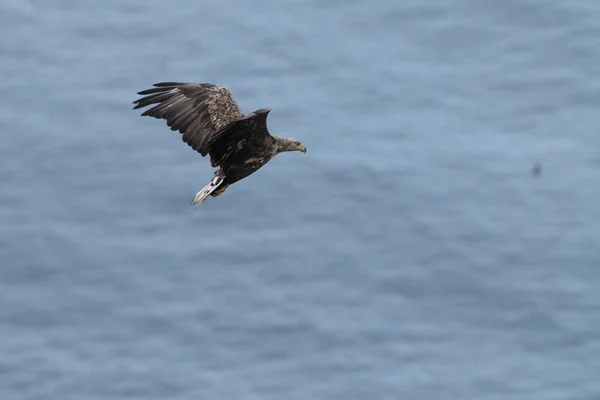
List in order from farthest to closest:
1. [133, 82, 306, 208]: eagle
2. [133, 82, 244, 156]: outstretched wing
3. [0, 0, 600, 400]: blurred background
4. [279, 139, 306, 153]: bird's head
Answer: [0, 0, 600, 400]: blurred background, [279, 139, 306, 153]: bird's head, [133, 82, 244, 156]: outstretched wing, [133, 82, 306, 208]: eagle

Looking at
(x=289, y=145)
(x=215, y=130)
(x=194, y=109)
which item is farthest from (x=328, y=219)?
(x=215, y=130)

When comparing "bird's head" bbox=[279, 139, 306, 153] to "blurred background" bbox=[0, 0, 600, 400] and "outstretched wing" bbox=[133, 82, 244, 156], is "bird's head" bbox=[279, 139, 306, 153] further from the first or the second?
"blurred background" bbox=[0, 0, 600, 400]

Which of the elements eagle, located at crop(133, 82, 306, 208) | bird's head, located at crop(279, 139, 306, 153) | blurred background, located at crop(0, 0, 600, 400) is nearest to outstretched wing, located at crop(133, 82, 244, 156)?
eagle, located at crop(133, 82, 306, 208)

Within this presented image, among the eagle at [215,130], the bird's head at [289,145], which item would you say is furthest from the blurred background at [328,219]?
the eagle at [215,130]

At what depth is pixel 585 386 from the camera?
47094 mm

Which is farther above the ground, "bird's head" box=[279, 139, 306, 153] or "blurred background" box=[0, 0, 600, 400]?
"blurred background" box=[0, 0, 600, 400]

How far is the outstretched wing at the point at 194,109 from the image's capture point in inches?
992

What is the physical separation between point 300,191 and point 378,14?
28.1ft

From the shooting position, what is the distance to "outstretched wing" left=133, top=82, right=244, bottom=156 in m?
25.2

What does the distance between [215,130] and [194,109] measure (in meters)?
0.50

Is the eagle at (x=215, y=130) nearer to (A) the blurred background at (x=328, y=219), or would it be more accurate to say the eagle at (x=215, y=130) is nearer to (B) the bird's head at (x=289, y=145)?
(B) the bird's head at (x=289, y=145)

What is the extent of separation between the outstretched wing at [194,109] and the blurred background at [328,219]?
73.5 ft

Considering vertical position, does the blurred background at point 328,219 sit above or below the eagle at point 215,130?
above

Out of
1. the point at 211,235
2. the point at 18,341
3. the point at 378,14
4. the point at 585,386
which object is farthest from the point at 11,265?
the point at 585,386
